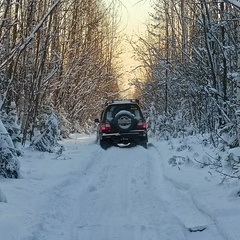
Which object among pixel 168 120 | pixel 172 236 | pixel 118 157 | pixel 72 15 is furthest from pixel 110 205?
pixel 72 15

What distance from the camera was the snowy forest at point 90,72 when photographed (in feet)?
33.3

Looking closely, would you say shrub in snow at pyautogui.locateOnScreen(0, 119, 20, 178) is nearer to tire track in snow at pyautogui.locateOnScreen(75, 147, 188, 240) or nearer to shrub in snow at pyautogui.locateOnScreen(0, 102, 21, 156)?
tire track in snow at pyautogui.locateOnScreen(75, 147, 188, 240)

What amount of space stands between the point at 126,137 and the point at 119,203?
1025 cm

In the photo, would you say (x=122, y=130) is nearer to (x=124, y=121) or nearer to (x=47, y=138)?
(x=124, y=121)

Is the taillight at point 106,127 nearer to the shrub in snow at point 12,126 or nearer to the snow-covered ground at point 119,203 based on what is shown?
the shrub in snow at point 12,126

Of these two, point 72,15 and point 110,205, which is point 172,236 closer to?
point 110,205

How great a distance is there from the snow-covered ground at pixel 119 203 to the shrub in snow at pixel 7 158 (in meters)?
0.22

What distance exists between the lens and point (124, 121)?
1778 cm

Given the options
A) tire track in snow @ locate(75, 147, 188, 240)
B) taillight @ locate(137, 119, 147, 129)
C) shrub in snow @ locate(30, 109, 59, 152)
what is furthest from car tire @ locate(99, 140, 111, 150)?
tire track in snow @ locate(75, 147, 188, 240)

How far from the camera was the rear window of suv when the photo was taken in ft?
59.9

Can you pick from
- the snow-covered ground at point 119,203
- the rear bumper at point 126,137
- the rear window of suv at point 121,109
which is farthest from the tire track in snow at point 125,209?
the rear window of suv at point 121,109

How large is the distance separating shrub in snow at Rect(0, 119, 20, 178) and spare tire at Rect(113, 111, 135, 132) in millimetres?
8957

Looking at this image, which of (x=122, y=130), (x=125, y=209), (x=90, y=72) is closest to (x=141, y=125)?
(x=122, y=130)

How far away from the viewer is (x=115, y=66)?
44.1m
